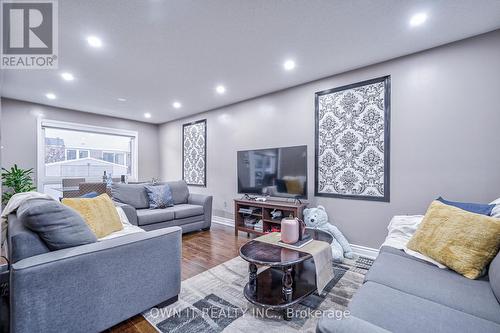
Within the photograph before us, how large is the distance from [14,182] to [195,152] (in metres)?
3.14

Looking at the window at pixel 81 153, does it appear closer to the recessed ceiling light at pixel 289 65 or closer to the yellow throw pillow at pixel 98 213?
the yellow throw pillow at pixel 98 213

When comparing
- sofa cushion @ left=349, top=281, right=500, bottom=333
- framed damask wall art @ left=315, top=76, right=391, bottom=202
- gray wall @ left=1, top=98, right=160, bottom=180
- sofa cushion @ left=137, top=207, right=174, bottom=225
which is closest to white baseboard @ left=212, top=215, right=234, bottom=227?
sofa cushion @ left=137, top=207, right=174, bottom=225

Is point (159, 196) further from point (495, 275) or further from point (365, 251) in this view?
point (495, 275)

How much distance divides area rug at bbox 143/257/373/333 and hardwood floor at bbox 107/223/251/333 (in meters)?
0.10

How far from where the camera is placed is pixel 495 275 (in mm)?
1188

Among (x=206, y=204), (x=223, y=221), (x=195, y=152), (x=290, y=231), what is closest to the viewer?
(x=290, y=231)

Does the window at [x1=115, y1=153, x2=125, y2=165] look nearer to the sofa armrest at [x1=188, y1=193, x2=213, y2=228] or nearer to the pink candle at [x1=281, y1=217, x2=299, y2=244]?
the sofa armrest at [x1=188, y1=193, x2=213, y2=228]

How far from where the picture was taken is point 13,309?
1.14 metres

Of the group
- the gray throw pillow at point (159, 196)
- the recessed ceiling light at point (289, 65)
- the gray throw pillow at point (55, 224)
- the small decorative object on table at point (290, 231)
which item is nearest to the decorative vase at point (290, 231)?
the small decorative object on table at point (290, 231)

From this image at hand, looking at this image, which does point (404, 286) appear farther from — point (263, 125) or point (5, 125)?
point (5, 125)

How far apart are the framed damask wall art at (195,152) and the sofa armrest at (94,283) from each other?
3288mm

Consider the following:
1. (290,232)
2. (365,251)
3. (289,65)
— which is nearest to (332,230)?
(365,251)

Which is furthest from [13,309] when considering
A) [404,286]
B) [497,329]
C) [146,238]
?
[497,329]

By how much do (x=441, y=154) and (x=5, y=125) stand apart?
6706mm
